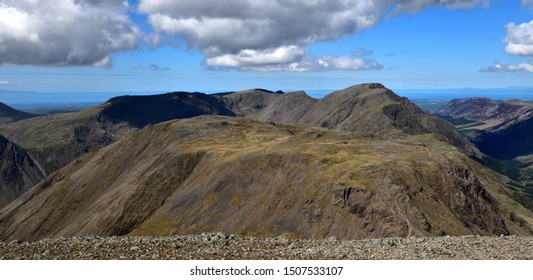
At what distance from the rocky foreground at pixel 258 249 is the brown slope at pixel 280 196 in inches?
1791

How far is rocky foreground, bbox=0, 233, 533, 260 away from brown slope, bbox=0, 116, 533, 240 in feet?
149

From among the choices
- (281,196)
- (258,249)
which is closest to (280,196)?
(281,196)

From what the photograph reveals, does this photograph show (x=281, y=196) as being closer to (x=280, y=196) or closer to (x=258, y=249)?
(x=280, y=196)

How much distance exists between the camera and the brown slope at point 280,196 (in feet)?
296

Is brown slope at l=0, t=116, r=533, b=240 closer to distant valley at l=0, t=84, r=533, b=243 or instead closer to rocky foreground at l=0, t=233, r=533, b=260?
distant valley at l=0, t=84, r=533, b=243

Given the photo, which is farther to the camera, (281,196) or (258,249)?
(281,196)

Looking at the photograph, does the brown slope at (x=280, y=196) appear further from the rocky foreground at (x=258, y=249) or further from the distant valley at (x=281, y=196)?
the rocky foreground at (x=258, y=249)

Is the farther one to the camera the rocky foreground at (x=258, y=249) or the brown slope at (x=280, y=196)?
the brown slope at (x=280, y=196)

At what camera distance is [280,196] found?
341ft

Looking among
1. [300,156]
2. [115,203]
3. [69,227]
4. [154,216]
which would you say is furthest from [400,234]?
[69,227]

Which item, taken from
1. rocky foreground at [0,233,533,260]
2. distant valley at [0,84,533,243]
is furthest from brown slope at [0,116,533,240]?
rocky foreground at [0,233,533,260]

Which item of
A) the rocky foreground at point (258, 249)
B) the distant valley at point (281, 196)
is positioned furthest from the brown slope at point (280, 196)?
the rocky foreground at point (258, 249)

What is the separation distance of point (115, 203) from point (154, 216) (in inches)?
846

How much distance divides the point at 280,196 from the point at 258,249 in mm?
70786
